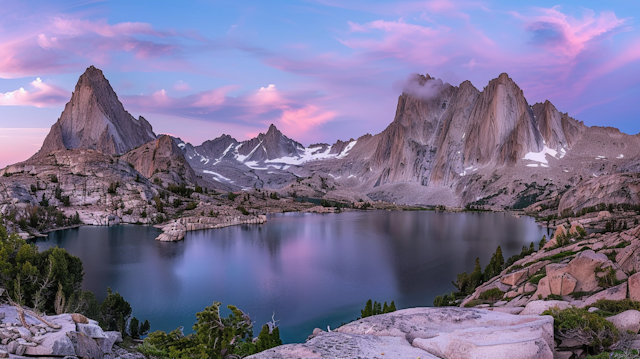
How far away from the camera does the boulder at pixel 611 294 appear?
1612cm

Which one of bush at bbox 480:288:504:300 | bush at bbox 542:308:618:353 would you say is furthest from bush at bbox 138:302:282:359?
bush at bbox 480:288:504:300

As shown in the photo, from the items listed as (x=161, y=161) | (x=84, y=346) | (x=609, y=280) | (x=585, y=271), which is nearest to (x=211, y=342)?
(x=84, y=346)

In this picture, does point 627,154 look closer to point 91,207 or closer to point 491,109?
point 491,109

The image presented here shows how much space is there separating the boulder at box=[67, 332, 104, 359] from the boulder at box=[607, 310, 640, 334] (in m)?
19.7

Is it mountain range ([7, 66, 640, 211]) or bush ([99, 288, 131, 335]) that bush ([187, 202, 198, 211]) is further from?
bush ([99, 288, 131, 335])

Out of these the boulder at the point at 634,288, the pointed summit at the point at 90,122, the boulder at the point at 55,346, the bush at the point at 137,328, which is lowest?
the bush at the point at 137,328

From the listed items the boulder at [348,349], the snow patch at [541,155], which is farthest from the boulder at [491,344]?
the snow patch at [541,155]

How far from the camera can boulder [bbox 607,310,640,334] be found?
12362 mm

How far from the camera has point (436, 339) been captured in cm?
1078

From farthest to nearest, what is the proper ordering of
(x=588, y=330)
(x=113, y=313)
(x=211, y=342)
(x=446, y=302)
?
(x=446, y=302) → (x=113, y=313) → (x=211, y=342) → (x=588, y=330)

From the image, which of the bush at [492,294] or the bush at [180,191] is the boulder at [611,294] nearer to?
the bush at [492,294]

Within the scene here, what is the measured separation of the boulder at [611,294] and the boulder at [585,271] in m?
2.07

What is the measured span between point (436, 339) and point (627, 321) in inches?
281

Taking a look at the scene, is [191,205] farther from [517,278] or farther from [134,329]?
[517,278]
